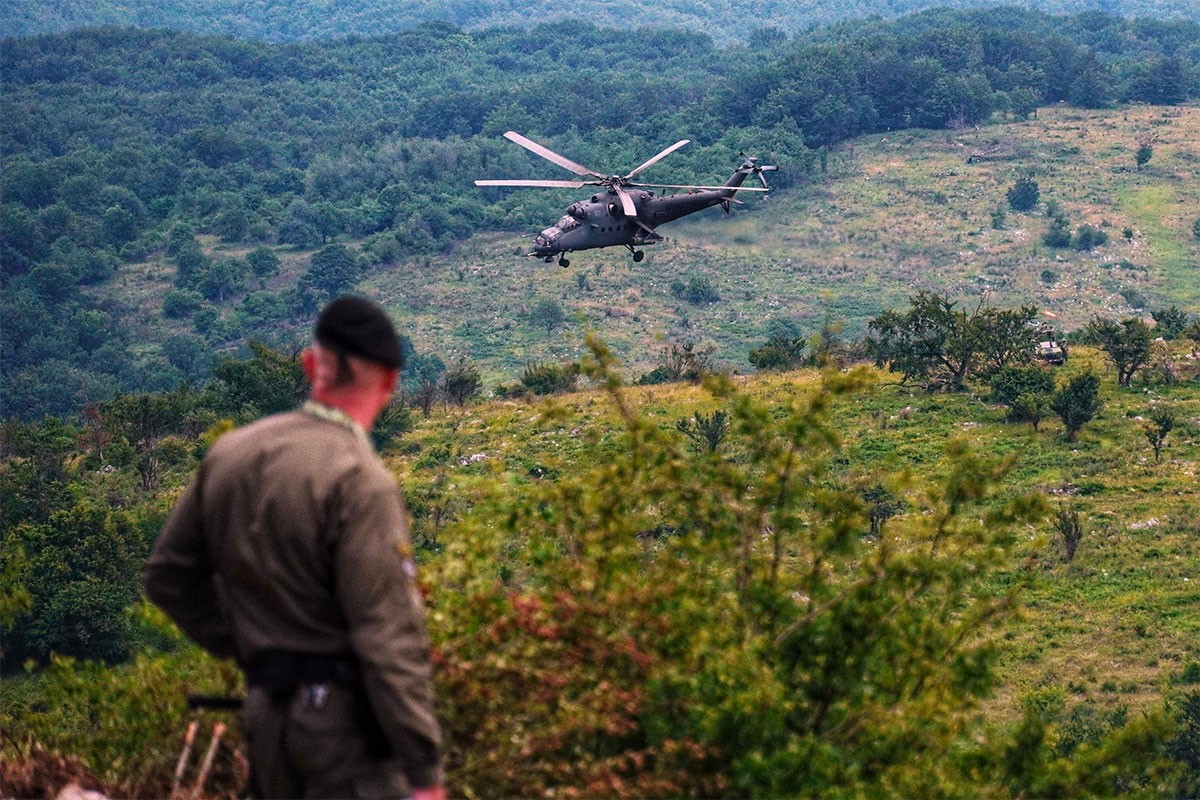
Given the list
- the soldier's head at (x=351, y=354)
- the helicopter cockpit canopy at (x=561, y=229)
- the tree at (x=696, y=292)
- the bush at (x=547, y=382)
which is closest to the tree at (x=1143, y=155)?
the tree at (x=696, y=292)

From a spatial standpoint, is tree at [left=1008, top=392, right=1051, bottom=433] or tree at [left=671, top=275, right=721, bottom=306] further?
tree at [left=671, top=275, right=721, bottom=306]

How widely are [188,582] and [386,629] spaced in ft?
2.76

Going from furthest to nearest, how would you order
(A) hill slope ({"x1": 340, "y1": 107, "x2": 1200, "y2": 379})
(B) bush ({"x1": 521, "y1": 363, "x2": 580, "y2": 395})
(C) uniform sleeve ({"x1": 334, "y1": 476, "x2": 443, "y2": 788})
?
1. (A) hill slope ({"x1": 340, "y1": 107, "x2": 1200, "y2": 379})
2. (B) bush ({"x1": 521, "y1": 363, "x2": 580, "y2": 395})
3. (C) uniform sleeve ({"x1": 334, "y1": 476, "x2": 443, "y2": 788})

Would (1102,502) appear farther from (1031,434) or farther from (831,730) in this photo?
(831,730)

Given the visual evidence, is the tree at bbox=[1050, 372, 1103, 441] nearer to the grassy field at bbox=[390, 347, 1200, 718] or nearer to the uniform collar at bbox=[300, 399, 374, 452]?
the grassy field at bbox=[390, 347, 1200, 718]

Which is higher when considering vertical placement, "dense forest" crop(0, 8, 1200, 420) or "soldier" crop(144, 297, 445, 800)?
"soldier" crop(144, 297, 445, 800)

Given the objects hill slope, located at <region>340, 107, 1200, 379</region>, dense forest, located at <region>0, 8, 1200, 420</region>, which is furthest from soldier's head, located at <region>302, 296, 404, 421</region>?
dense forest, located at <region>0, 8, 1200, 420</region>

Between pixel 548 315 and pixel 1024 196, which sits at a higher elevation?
pixel 1024 196

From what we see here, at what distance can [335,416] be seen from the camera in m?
4.94

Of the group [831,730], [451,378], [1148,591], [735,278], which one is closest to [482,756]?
[831,730]

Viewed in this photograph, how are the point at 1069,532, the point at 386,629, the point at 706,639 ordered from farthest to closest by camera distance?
the point at 1069,532, the point at 706,639, the point at 386,629

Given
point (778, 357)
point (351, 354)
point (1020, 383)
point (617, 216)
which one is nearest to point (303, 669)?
point (351, 354)

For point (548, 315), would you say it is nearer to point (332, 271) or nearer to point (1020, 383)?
point (332, 271)

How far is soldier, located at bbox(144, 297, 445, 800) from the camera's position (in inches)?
187
